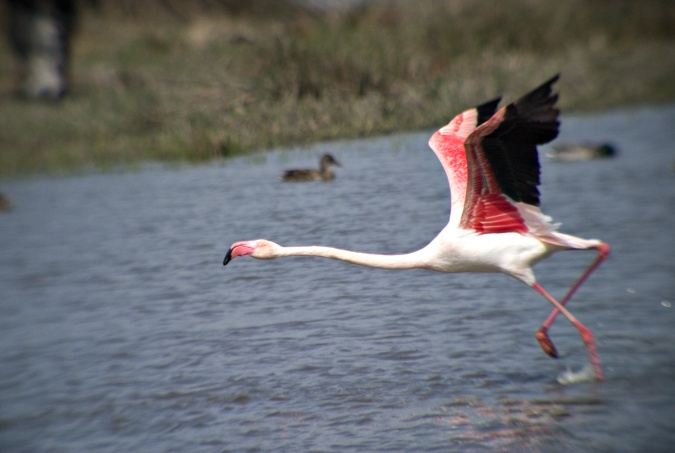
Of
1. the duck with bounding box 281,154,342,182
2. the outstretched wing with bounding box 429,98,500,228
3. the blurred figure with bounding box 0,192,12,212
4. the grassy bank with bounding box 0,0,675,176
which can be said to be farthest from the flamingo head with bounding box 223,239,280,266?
the blurred figure with bounding box 0,192,12,212

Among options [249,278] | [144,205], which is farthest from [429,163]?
[249,278]

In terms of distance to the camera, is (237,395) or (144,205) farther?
(144,205)

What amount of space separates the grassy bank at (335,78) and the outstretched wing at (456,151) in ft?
19.8

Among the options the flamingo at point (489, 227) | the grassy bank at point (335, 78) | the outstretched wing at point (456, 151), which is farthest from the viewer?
the grassy bank at point (335, 78)

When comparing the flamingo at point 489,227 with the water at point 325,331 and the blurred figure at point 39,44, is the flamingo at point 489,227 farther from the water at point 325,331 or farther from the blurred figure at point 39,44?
the blurred figure at point 39,44

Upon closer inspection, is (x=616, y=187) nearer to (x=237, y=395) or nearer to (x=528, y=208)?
(x=528, y=208)

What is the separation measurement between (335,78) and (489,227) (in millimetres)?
7623

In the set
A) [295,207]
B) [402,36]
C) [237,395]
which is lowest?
[237,395]

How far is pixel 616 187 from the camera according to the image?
990 centimetres

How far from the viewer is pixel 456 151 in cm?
562

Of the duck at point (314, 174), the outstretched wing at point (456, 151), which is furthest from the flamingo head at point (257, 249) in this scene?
the duck at point (314, 174)

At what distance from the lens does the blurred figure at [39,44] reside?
62.8 ft

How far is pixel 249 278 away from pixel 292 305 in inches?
35.0

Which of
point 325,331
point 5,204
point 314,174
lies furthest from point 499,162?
point 5,204
